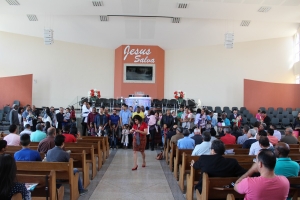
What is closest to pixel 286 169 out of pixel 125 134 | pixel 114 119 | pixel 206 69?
pixel 125 134

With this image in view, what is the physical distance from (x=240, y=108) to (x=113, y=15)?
8.63 metres

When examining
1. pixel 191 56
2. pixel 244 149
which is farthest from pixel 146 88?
pixel 244 149

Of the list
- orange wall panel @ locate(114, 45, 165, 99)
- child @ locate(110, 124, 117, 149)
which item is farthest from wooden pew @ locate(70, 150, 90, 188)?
orange wall panel @ locate(114, 45, 165, 99)

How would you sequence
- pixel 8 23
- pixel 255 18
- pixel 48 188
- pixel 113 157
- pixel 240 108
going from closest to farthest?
1. pixel 48 188
2. pixel 113 157
3. pixel 255 18
4. pixel 8 23
5. pixel 240 108

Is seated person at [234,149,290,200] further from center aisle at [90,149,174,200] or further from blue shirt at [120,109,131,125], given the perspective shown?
blue shirt at [120,109,131,125]

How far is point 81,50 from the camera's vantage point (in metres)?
16.3

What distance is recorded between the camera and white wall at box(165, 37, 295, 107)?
16438mm

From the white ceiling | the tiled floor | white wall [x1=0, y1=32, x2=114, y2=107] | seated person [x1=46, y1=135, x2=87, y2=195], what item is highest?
the white ceiling

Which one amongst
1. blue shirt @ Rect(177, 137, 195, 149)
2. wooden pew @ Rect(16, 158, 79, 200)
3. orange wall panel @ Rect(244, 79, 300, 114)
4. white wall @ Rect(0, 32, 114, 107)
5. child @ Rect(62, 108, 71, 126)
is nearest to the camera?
wooden pew @ Rect(16, 158, 79, 200)

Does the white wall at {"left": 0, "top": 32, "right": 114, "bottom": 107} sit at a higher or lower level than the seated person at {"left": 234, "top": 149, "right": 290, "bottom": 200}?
higher

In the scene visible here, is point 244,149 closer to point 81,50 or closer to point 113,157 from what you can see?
point 113,157

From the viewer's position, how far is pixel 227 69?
16.5m

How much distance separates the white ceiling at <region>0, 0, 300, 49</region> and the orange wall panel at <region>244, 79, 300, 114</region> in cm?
291

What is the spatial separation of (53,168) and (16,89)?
41.7 ft
